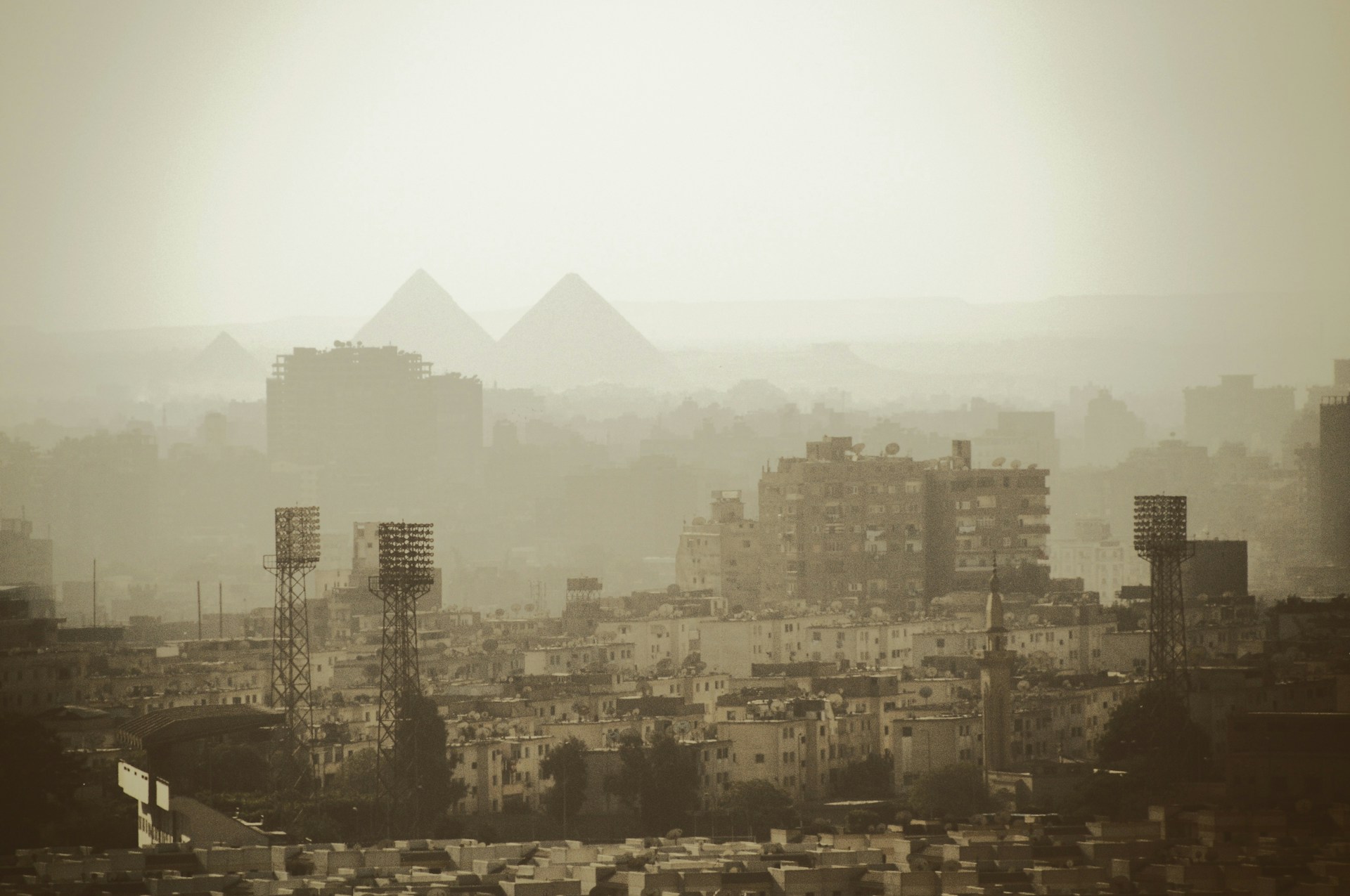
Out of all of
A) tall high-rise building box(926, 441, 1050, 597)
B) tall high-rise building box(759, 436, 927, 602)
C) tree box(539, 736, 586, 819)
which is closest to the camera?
tree box(539, 736, 586, 819)

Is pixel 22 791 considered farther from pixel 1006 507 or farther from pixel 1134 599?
pixel 1006 507

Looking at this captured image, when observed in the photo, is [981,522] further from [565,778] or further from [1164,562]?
[565,778]

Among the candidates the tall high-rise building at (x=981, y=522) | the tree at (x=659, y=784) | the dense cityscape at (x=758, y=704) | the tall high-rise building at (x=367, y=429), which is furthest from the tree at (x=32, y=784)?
the tall high-rise building at (x=367, y=429)

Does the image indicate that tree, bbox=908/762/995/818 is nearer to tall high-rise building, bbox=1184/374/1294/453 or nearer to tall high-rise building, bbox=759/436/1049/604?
tall high-rise building, bbox=759/436/1049/604

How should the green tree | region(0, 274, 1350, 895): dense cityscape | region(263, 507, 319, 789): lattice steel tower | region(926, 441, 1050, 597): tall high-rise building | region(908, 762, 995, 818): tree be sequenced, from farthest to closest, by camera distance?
1. region(926, 441, 1050, 597): tall high-rise building
2. region(263, 507, 319, 789): lattice steel tower
3. the green tree
4. region(908, 762, 995, 818): tree
5. region(0, 274, 1350, 895): dense cityscape

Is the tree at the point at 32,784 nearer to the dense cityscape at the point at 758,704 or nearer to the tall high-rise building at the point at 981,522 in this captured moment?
the dense cityscape at the point at 758,704

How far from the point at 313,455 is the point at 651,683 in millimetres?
115720

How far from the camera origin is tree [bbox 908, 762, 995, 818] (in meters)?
49.8

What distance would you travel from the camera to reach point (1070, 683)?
6309 centimetres

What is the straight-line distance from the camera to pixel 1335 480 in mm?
110500

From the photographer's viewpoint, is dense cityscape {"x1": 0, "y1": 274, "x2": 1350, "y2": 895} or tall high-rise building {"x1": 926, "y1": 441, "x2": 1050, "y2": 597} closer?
dense cityscape {"x1": 0, "y1": 274, "x2": 1350, "y2": 895}

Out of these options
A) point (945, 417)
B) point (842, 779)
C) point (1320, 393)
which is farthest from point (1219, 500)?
point (842, 779)

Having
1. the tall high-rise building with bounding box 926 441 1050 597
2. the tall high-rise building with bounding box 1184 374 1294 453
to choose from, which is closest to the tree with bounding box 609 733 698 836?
the tall high-rise building with bounding box 926 441 1050 597

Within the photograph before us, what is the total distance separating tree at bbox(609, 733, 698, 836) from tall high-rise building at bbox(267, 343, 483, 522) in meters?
121
